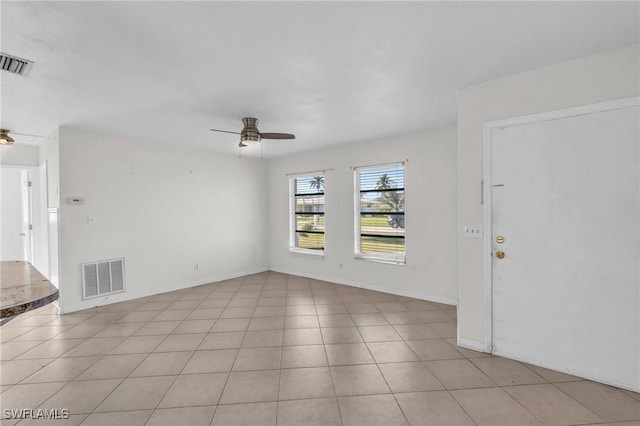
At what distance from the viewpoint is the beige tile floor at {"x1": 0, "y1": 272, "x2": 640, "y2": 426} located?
2.00 metres

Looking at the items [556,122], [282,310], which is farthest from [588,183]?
[282,310]

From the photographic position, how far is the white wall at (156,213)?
13.4ft

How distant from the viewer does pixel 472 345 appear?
288cm

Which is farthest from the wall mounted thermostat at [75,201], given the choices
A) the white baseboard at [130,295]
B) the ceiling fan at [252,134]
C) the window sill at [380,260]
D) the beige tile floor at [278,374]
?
the window sill at [380,260]

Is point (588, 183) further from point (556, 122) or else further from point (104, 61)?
point (104, 61)

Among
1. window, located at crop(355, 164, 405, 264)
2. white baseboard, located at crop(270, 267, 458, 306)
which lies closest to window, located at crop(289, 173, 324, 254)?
white baseboard, located at crop(270, 267, 458, 306)

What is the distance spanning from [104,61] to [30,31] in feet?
1.41

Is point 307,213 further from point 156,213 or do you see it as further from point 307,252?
point 156,213

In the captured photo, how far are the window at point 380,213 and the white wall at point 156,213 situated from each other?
248cm

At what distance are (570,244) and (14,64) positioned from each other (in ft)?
15.6

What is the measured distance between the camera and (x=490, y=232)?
109 inches

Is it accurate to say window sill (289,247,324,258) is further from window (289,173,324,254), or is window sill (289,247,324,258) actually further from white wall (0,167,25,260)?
white wall (0,167,25,260)

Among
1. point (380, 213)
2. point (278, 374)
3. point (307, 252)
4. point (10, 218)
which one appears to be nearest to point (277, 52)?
point (278, 374)

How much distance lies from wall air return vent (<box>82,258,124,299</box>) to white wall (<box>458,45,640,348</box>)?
487cm
